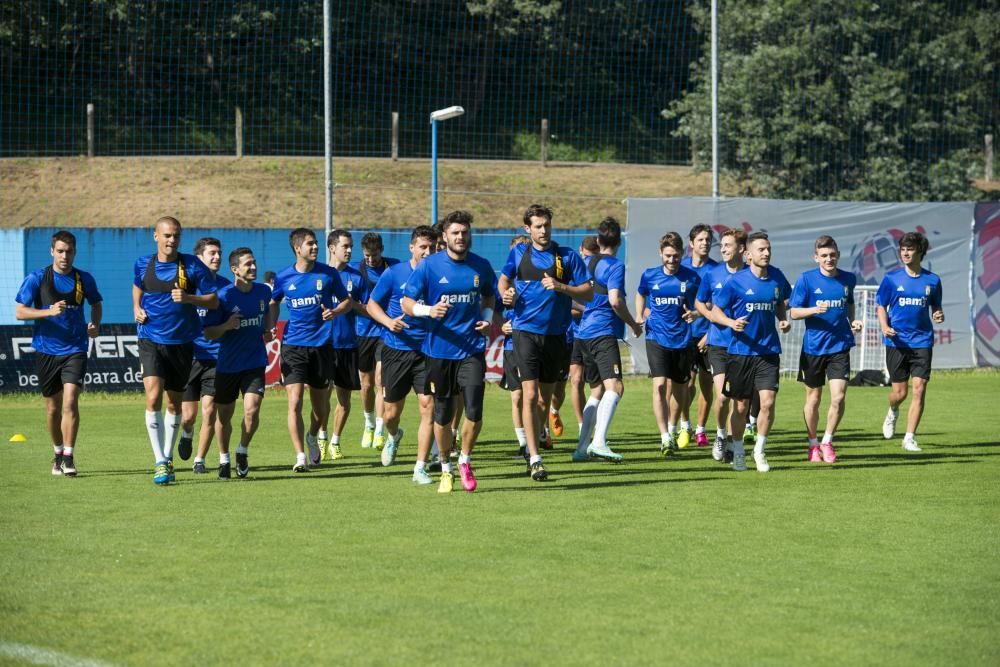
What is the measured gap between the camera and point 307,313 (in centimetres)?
1266

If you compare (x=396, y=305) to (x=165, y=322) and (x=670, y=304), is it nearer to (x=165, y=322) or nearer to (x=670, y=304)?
(x=165, y=322)

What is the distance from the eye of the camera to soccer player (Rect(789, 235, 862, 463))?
43.0 ft

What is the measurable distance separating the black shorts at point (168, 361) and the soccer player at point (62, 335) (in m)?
0.65

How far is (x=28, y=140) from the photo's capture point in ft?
109

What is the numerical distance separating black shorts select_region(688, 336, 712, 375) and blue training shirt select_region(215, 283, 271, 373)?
4.79m

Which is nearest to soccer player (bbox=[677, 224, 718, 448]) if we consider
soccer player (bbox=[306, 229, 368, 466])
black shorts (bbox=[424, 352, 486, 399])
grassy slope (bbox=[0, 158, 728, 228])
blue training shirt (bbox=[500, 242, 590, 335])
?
blue training shirt (bbox=[500, 242, 590, 335])

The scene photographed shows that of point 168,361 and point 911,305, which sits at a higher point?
point 911,305

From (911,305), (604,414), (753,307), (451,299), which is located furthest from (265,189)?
(451,299)

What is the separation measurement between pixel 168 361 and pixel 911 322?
7724 millimetres

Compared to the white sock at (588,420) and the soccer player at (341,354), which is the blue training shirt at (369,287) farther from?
the white sock at (588,420)

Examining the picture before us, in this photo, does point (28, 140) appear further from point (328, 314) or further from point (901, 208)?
point (328, 314)

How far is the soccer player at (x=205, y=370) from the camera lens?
12070 mm

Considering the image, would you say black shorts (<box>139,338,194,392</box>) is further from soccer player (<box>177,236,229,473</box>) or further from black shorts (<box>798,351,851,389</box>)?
black shorts (<box>798,351,851,389</box>)

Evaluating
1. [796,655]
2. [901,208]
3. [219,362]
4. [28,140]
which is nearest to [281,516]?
[219,362]
